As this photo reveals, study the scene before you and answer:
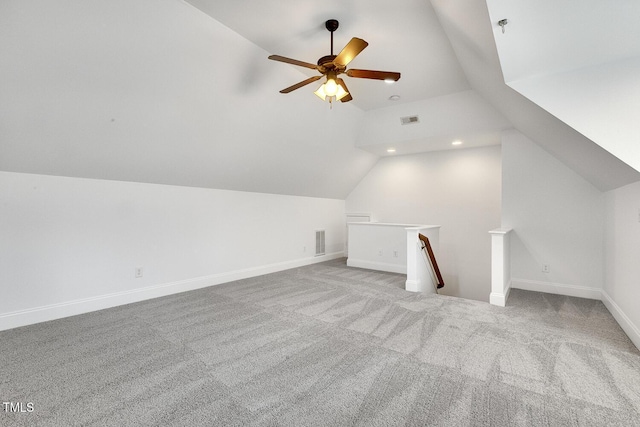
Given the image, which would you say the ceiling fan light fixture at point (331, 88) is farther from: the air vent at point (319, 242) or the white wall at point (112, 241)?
the air vent at point (319, 242)

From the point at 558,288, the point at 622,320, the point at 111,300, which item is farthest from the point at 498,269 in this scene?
the point at 111,300

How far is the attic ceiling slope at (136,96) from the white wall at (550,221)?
3.29 meters

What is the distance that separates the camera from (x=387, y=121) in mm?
5445

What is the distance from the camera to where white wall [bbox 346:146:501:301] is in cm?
575

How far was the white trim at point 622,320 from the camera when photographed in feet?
8.39

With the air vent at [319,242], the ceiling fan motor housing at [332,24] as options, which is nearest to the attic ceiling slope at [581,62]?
the ceiling fan motor housing at [332,24]

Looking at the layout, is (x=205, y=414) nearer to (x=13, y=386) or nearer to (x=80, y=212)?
(x=13, y=386)

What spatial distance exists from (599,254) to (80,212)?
22.3 feet

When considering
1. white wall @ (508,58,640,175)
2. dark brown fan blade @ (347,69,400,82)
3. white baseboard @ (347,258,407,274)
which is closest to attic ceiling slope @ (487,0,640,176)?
white wall @ (508,58,640,175)

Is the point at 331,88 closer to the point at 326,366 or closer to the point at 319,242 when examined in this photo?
the point at 326,366

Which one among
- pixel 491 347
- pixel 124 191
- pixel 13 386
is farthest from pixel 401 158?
pixel 13 386

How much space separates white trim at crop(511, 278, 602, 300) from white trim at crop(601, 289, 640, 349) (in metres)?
0.20

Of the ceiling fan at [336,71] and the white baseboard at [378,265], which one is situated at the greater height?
the ceiling fan at [336,71]

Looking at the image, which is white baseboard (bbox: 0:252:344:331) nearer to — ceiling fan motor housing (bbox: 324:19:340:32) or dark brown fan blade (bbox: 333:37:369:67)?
dark brown fan blade (bbox: 333:37:369:67)
